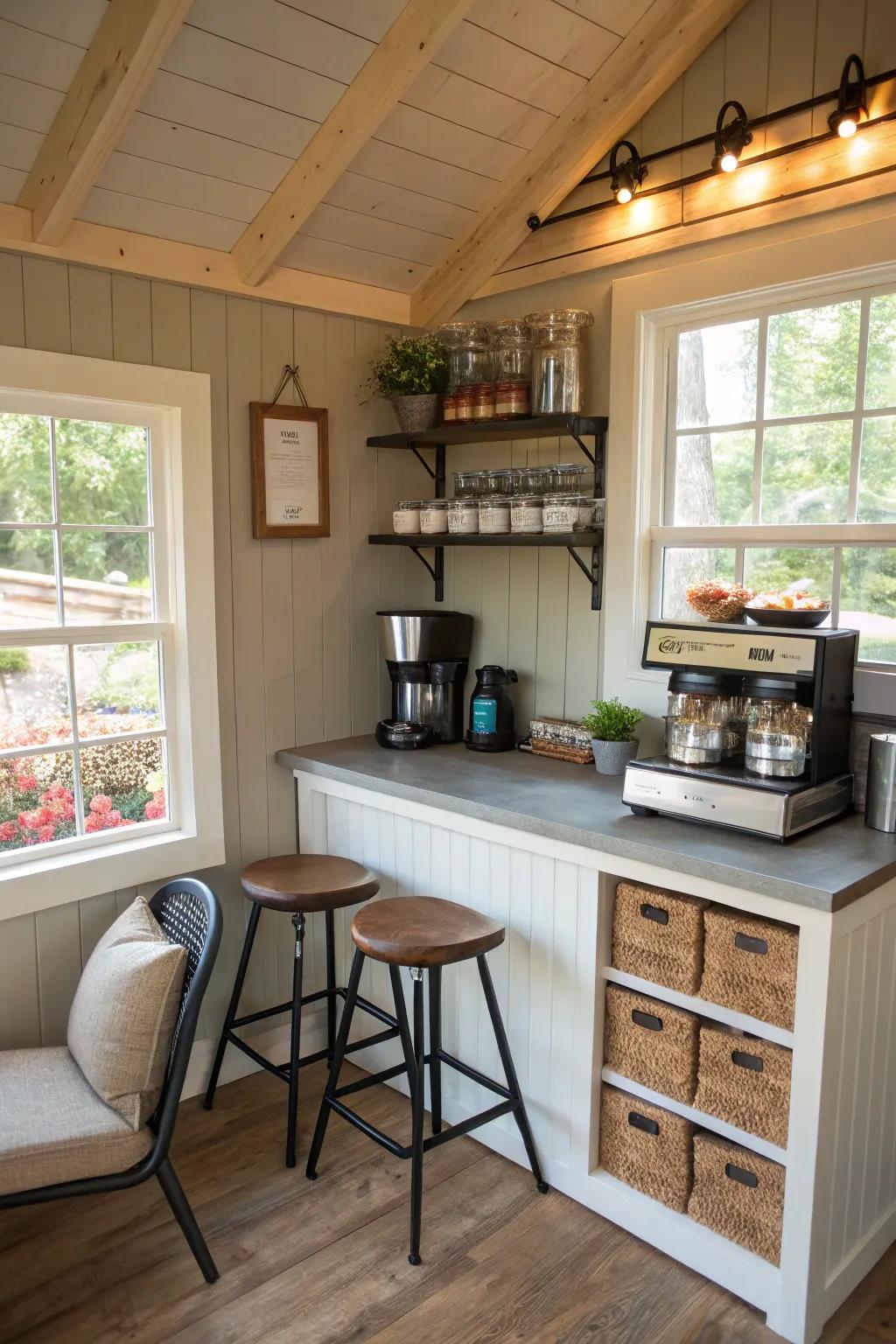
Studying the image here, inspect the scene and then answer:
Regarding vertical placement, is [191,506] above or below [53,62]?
below

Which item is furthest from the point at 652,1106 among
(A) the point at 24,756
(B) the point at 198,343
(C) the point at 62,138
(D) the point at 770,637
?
(C) the point at 62,138

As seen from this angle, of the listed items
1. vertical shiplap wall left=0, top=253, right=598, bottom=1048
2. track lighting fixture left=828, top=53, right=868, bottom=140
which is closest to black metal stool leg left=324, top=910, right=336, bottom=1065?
vertical shiplap wall left=0, top=253, right=598, bottom=1048

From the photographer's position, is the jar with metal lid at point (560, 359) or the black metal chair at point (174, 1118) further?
the jar with metal lid at point (560, 359)

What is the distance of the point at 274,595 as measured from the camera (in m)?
2.93

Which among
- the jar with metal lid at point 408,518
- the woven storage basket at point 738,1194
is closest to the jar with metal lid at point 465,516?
the jar with metal lid at point 408,518

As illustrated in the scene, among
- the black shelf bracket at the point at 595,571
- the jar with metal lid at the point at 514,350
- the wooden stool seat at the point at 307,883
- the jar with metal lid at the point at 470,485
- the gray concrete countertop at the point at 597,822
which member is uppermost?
the jar with metal lid at the point at 514,350

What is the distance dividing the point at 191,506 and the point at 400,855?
111 centimetres

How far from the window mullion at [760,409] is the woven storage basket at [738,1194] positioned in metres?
1.51

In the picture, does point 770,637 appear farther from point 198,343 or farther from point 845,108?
point 198,343

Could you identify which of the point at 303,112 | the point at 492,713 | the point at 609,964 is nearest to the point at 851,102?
the point at 303,112

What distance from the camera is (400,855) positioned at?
8.89 feet

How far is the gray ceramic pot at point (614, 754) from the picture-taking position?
2635 millimetres

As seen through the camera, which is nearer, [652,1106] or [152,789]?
[652,1106]

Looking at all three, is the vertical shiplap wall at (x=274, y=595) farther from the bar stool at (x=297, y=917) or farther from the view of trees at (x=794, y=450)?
the view of trees at (x=794, y=450)
